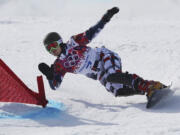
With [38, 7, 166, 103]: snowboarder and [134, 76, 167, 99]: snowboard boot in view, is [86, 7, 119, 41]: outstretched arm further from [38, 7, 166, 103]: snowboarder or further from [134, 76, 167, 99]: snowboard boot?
[134, 76, 167, 99]: snowboard boot

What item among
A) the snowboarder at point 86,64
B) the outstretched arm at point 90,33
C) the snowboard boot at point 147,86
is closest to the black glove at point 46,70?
the snowboarder at point 86,64

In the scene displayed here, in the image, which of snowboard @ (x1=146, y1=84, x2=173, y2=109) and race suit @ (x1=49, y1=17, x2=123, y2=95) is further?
race suit @ (x1=49, y1=17, x2=123, y2=95)

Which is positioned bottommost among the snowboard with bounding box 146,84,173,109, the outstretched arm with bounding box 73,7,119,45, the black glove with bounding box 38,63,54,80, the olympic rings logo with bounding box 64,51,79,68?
the snowboard with bounding box 146,84,173,109

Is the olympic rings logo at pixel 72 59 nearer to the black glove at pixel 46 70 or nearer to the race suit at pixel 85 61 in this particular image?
the race suit at pixel 85 61

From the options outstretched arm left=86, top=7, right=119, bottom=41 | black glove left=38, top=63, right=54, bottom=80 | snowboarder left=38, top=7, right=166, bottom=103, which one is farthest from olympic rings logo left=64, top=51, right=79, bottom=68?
outstretched arm left=86, top=7, right=119, bottom=41

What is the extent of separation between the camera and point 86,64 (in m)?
4.68

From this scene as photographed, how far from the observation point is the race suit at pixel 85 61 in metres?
4.64

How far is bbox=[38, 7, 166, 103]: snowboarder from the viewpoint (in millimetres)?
4551

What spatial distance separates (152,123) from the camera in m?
3.38

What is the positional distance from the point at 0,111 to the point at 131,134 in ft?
6.23

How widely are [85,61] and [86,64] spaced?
1.7 inches

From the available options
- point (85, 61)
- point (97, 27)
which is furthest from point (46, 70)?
point (97, 27)

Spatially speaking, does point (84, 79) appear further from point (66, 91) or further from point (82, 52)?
point (82, 52)

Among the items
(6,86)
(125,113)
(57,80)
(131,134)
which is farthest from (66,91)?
(131,134)
